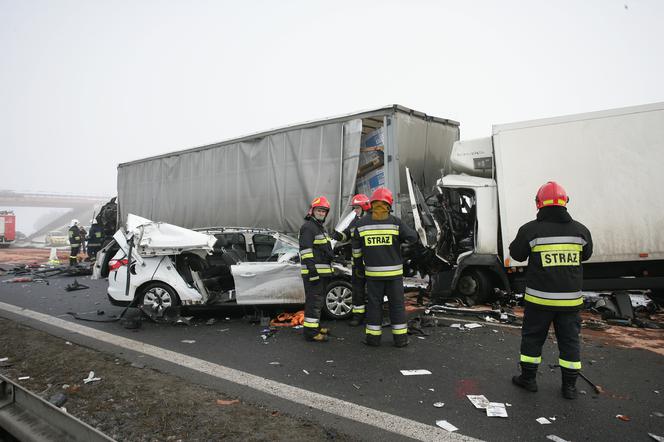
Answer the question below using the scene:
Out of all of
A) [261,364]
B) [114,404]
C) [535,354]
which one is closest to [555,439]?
[535,354]

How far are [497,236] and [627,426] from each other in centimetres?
390

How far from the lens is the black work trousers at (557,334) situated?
3191 mm

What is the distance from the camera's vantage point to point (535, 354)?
3301mm

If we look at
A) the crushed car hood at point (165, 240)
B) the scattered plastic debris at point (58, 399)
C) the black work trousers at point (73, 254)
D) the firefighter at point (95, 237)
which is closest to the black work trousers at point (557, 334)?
the scattered plastic debris at point (58, 399)

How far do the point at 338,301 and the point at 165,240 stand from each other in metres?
2.56

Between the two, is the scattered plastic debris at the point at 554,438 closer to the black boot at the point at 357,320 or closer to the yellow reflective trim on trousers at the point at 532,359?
the yellow reflective trim on trousers at the point at 532,359

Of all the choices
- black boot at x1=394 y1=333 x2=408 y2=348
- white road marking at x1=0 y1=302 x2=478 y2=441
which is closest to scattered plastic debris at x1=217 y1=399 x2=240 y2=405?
white road marking at x1=0 y1=302 x2=478 y2=441

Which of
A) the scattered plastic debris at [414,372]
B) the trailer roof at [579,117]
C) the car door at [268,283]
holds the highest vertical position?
the trailer roof at [579,117]

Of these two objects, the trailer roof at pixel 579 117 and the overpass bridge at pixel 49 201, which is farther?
the overpass bridge at pixel 49 201

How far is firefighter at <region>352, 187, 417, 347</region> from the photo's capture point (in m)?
4.51

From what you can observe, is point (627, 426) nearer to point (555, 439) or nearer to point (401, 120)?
point (555, 439)

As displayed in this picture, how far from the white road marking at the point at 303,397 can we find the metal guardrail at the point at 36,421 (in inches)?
60.4

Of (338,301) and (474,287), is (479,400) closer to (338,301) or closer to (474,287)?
(338,301)

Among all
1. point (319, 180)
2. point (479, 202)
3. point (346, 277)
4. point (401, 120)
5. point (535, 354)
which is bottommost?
point (535, 354)
